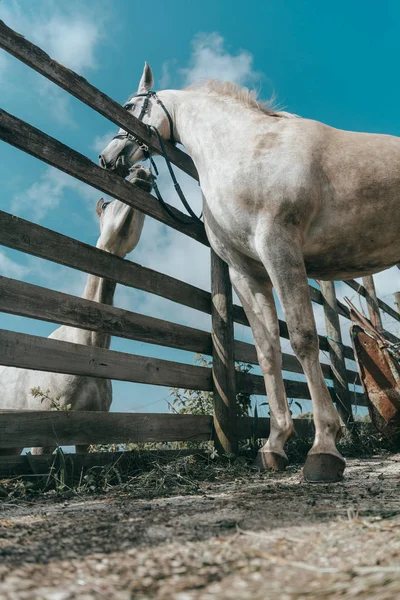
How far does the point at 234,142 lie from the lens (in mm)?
3131

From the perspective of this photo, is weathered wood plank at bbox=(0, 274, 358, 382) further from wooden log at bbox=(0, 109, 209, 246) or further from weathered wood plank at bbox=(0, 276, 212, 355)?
wooden log at bbox=(0, 109, 209, 246)

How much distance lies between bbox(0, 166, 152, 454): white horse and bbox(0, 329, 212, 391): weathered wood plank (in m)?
0.25

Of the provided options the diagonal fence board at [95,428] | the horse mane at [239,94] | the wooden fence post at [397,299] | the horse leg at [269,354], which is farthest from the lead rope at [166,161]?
the wooden fence post at [397,299]

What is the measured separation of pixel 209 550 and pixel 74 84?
2934 mm

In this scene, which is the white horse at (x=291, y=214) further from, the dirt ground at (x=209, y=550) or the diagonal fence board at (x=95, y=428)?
the dirt ground at (x=209, y=550)

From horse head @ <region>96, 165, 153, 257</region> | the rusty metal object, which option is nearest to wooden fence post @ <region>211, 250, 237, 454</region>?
horse head @ <region>96, 165, 153, 257</region>

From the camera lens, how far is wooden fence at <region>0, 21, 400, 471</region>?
261 cm

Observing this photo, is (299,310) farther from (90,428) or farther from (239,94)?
(239,94)

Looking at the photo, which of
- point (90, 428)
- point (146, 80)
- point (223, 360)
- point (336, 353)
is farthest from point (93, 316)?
point (336, 353)

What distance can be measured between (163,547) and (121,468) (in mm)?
1882

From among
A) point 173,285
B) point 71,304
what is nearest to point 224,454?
point 173,285

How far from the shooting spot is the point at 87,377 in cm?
343

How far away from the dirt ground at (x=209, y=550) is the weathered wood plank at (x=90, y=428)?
0.65m

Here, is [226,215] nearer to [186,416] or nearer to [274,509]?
[186,416]
